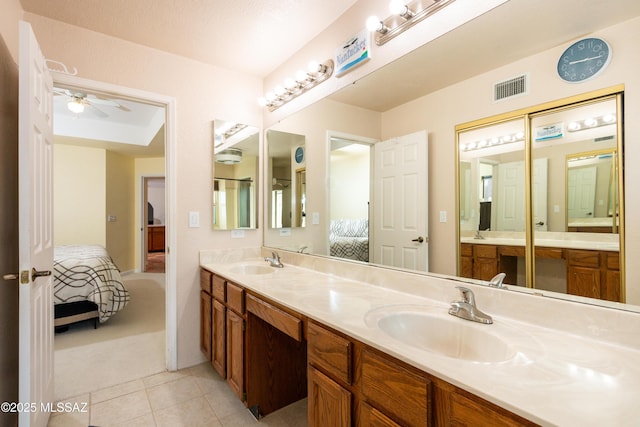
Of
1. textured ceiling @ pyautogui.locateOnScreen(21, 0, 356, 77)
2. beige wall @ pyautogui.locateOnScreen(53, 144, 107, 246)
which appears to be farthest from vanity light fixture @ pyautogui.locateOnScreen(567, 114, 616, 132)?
beige wall @ pyautogui.locateOnScreen(53, 144, 107, 246)

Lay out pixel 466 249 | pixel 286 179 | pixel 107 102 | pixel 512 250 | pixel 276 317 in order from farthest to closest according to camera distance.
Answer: pixel 107 102
pixel 286 179
pixel 276 317
pixel 466 249
pixel 512 250

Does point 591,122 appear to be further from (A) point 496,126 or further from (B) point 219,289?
(B) point 219,289

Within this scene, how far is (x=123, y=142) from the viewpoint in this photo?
4895mm

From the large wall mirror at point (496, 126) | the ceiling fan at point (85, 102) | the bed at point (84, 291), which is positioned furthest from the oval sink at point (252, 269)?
the ceiling fan at point (85, 102)

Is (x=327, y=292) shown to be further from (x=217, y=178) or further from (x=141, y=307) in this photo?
(x=141, y=307)

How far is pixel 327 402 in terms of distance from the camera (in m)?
1.12

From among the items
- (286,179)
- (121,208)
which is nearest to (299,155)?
(286,179)

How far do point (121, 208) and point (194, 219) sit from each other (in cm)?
430

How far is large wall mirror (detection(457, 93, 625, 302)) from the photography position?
0.94 meters

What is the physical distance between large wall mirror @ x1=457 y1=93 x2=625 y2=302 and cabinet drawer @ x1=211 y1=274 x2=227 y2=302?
4.74 ft

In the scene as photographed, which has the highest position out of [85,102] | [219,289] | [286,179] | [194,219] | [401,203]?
[85,102]

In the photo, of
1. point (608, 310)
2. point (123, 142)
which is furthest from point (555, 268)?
point (123, 142)

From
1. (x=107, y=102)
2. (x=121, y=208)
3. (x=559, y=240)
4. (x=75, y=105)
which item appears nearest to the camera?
(x=559, y=240)

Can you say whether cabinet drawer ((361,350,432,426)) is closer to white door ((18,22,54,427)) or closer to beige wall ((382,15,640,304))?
beige wall ((382,15,640,304))
